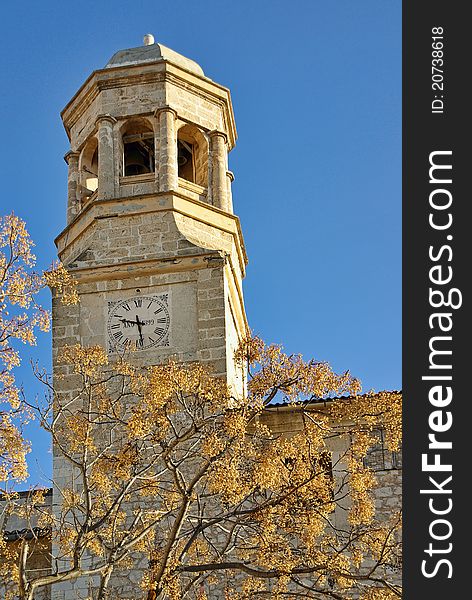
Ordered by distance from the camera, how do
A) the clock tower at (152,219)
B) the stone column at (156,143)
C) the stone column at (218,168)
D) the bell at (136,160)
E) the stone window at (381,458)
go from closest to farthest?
the stone window at (381,458) < the clock tower at (152,219) < the stone column at (156,143) < the stone column at (218,168) < the bell at (136,160)

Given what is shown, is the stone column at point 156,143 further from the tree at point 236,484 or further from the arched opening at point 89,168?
→ the tree at point 236,484

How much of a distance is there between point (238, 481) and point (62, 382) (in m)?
6.54

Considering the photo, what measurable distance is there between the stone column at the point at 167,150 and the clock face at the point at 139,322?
6.77 feet

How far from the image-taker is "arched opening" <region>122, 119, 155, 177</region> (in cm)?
2291

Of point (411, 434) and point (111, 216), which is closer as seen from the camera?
point (411, 434)

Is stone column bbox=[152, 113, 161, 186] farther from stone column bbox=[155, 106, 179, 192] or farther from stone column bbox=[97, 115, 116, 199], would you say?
stone column bbox=[97, 115, 116, 199]

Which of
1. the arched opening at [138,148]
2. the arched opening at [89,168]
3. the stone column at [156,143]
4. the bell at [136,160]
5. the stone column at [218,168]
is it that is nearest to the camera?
the stone column at [156,143]

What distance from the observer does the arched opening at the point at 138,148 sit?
22.9 meters

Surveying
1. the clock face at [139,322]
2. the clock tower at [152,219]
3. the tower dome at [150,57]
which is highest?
the tower dome at [150,57]

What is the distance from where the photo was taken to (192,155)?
23.7 meters

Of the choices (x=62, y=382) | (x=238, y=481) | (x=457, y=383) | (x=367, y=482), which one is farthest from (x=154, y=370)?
(x=62, y=382)

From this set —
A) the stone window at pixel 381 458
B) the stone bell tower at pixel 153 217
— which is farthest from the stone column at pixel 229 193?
the stone window at pixel 381 458

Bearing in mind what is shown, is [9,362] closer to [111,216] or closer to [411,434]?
[411,434]

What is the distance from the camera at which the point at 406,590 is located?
11.7 metres
